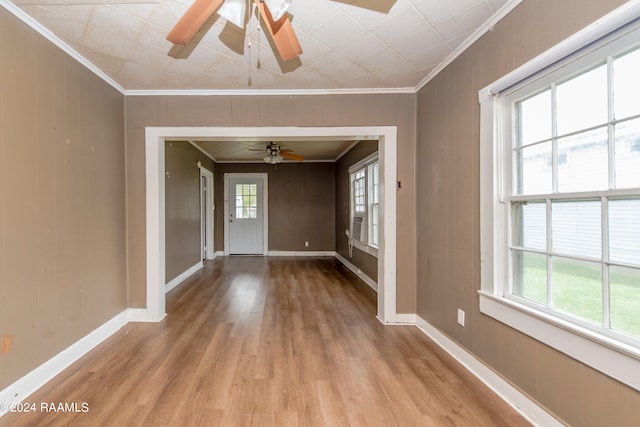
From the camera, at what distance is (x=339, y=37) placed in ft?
6.77

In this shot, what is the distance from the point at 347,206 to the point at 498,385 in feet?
14.7

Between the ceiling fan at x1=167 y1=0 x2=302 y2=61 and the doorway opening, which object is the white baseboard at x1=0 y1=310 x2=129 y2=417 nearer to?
the ceiling fan at x1=167 y1=0 x2=302 y2=61

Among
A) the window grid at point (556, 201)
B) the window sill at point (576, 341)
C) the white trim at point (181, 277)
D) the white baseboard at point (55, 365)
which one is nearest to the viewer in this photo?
the window sill at point (576, 341)

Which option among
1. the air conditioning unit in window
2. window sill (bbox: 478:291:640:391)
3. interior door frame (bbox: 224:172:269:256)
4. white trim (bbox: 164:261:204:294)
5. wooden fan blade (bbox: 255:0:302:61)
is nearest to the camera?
window sill (bbox: 478:291:640:391)

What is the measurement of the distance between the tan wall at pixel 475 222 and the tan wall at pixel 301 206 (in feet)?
15.0

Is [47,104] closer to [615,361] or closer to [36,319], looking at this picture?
[36,319]

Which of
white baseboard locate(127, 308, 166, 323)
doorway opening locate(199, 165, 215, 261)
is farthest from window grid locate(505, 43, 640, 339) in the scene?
doorway opening locate(199, 165, 215, 261)

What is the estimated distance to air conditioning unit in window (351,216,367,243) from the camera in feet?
15.7

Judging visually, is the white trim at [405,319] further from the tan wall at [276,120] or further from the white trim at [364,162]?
the white trim at [364,162]

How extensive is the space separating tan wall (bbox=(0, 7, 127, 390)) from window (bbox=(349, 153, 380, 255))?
322 cm

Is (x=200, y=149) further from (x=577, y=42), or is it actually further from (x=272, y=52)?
(x=577, y=42)

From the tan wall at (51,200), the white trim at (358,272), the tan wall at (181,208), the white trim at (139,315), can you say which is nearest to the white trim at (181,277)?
the tan wall at (181,208)

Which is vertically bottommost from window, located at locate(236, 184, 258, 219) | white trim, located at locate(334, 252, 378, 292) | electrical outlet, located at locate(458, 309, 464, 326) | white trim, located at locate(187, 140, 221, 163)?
white trim, located at locate(334, 252, 378, 292)

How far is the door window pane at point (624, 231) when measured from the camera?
3.82 ft
